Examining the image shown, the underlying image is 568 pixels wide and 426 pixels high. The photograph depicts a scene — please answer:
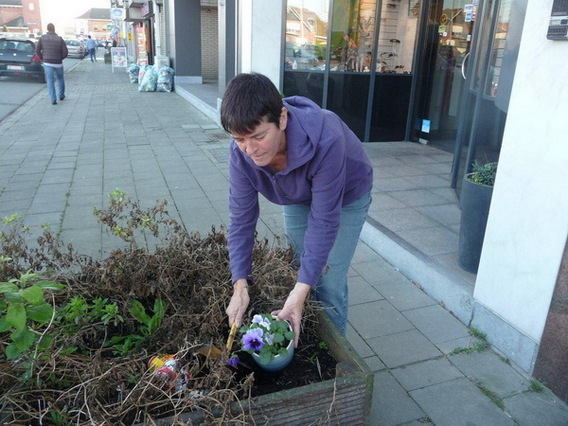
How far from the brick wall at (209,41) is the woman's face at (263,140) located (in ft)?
56.4

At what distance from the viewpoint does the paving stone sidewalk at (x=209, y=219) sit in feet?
8.16

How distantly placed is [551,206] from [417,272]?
52.1 inches

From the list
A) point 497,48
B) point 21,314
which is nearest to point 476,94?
point 497,48

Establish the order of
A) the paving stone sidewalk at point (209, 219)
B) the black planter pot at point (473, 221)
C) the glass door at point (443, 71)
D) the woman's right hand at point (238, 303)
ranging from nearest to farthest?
the woman's right hand at point (238, 303)
the paving stone sidewalk at point (209, 219)
the black planter pot at point (473, 221)
the glass door at point (443, 71)

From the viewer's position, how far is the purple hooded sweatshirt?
1.83 metres

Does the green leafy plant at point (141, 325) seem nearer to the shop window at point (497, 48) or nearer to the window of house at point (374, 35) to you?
the shop window at point (497, 48)

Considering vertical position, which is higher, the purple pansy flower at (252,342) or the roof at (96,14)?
the roof at (96,14)

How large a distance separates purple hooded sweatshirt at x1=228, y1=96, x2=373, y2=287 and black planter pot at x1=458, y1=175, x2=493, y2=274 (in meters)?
1.45

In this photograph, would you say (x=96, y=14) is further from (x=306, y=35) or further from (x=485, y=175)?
(x=485, y=175)

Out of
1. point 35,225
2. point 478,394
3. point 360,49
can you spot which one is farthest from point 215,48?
point 478,394

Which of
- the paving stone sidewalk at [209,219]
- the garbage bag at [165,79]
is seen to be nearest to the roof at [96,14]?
the garbage bag at [165,79]

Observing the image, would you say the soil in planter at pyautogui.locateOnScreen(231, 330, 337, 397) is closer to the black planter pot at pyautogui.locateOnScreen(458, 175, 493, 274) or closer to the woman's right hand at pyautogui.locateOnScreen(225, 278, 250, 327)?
the woman's right hand at pyautogui.locateOnScreen(225, 278, 250, 327)

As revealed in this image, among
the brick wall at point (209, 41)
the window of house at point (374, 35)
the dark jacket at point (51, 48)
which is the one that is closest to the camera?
the window of house at point (374, 35)

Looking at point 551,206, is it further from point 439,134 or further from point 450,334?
point 439,134
